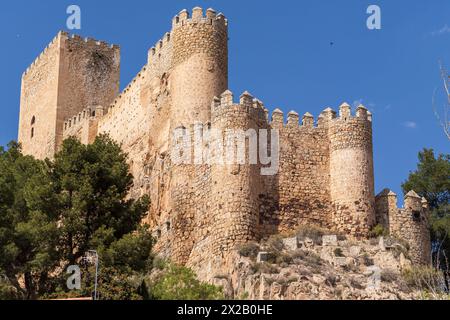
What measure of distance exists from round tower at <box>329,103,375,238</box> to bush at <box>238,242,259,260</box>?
371 cm

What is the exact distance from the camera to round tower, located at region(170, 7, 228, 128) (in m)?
36.1

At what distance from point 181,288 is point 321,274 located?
4.29 m

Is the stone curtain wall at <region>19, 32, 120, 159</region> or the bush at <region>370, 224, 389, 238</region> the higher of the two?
the stone curtain wall at <region>19, 32, 120, 159</region>

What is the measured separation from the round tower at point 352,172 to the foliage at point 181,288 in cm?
551

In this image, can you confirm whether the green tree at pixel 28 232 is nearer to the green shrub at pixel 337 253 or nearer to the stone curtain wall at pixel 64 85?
the green shrub at pixel 337 253

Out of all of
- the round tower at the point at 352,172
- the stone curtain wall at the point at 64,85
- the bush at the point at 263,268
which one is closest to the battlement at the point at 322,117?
the round tower at the point at 352,172

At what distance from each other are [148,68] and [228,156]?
32.2ft

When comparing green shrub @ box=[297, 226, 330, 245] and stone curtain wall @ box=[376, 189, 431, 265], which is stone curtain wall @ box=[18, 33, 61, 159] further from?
stone curtain wall @ box=[376, 189, 431, 265]

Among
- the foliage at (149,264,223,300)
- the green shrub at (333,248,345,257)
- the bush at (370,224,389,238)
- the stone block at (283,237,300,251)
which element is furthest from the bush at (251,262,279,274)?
the bush at (370,224,389,238)

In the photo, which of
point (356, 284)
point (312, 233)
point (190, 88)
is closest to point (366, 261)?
point (356, 284)

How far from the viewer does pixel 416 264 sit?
32.8m

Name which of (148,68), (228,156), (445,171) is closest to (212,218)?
(228,156)
